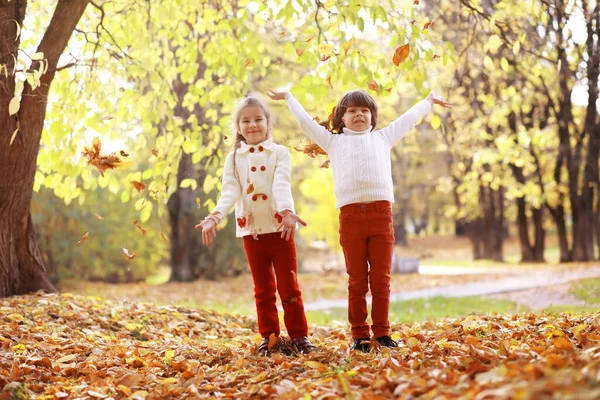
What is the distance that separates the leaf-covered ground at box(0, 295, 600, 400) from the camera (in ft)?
8.51

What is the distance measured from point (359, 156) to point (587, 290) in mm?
6703

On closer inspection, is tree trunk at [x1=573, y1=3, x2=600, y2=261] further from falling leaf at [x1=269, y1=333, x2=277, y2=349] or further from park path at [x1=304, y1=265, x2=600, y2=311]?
falling leaf at [x1=269, y1=333, x2=277, y2=349]

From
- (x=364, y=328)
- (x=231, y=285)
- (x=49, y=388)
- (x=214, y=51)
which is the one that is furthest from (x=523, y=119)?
(x=49, y=388)

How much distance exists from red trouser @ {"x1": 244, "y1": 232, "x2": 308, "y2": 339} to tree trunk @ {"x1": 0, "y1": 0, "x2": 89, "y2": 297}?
278cm

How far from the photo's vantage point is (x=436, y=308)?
902cm

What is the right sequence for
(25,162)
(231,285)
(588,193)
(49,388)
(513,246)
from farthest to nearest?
(513,246), (588,193), (231,285), (25,162), (49,388)

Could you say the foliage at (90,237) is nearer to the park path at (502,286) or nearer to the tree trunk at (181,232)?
the tree trunk at (181,232)

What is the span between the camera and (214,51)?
6.96 metres

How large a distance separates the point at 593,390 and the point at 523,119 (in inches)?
612

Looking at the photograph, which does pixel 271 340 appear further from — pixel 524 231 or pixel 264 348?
pixel 524 231

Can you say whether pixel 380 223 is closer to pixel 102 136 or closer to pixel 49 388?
pixel 49 388

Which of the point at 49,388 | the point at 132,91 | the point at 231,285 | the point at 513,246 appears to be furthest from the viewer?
the point at 513,246

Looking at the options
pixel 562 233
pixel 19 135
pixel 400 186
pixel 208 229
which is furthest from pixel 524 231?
pixel 208 229

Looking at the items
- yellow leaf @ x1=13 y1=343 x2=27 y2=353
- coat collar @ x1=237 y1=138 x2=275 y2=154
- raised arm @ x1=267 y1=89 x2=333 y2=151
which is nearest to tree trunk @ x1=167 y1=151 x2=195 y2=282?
yellow leaf @ x1=13 y1=343 x2=27 y2=353
